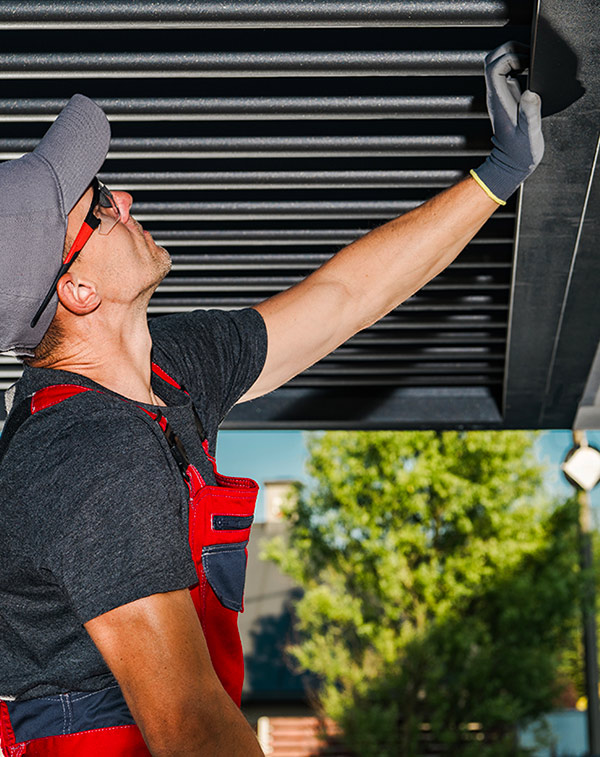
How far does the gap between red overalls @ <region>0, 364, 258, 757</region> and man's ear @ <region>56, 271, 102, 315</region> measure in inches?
8.2

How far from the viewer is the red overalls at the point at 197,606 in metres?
1.78

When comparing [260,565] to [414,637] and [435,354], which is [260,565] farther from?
[435,354]

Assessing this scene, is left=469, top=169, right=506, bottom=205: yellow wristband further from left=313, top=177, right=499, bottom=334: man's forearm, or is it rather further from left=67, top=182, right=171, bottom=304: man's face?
left=67, top=182, right=171, bottom=304: man's face

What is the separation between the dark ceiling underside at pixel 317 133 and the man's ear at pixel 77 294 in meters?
0.64

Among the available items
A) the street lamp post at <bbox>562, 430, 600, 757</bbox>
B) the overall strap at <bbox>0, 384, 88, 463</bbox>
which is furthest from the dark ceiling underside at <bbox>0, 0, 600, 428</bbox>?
the street lamp post at <bbox>562, 430, 600, 757</bbox>

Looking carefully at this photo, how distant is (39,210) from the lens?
1.76 m

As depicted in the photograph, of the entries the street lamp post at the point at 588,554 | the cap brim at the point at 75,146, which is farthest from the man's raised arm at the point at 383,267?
the street lamp post at the point at 588,554

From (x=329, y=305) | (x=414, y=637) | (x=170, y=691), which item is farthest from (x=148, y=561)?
(x=414, y=637)

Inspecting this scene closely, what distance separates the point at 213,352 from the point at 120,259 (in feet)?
1.48

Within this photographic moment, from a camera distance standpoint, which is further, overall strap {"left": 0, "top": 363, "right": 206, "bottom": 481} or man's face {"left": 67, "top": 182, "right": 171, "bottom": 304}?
man's face {"left": 67, "top": 182, "right": 171, "bottom": 304}

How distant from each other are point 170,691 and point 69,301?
824mm

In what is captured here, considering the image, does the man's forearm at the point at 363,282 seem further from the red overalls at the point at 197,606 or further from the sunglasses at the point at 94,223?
the sunglasses at the point at 94,223

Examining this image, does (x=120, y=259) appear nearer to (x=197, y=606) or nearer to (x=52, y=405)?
(x=52, y=405)

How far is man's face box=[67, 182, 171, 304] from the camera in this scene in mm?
1911
